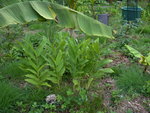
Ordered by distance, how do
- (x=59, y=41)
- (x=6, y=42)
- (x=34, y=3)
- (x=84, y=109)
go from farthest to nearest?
(x=6, y=42)
(x=59, y=41)
(x=84, y=109)
(x=34, y=3)

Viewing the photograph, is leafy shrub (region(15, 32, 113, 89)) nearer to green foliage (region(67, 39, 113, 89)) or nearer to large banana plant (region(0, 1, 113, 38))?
green foliage (region(67, 39, 113, 89))

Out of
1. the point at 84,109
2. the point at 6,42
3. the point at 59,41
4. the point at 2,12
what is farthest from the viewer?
the point at 6,42

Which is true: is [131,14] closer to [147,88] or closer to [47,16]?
[147,88]

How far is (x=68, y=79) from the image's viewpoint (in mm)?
3697

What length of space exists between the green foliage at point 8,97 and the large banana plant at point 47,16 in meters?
0.97

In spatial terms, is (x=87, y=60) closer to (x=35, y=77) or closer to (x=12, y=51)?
(x=35, y=77)

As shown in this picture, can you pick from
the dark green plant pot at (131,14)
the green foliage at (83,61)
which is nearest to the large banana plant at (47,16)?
the green foliage at (83,61)

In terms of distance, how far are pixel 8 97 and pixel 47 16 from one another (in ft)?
3.67

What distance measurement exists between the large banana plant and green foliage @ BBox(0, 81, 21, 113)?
0.97 meters

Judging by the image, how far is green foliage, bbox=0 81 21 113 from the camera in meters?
2.93

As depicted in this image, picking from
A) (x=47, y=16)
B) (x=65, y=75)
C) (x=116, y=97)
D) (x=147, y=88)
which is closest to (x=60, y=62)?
(x=65, y=75)

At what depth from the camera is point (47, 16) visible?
2.63 metres

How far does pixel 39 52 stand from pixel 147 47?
2764mm

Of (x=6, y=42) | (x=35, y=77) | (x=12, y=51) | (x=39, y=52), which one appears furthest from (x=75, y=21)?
(x=6, y=42)
